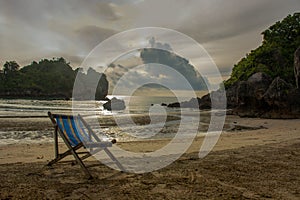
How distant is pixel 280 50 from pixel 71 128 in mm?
37505

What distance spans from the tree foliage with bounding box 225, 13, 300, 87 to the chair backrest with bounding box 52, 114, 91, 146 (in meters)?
34.1

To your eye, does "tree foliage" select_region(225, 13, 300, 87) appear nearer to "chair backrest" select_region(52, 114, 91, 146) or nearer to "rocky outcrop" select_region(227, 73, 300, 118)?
"rocky outcrop" select_region(227, 73, 300, 118)

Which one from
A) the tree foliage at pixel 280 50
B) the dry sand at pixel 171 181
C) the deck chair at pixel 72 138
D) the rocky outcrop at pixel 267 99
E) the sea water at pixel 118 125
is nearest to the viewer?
the dry sand at pixel 171 181

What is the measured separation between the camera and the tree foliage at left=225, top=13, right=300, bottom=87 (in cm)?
3466

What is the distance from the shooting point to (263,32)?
40844 millimetres

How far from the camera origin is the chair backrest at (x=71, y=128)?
175 inches

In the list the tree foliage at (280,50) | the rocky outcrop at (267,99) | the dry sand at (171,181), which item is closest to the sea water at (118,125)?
the rocky outcrop at (267,99)

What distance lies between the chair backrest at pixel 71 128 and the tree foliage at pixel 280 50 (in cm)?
3406

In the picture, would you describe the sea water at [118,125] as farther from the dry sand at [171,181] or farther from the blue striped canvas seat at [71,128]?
the dry sand at [171,181]

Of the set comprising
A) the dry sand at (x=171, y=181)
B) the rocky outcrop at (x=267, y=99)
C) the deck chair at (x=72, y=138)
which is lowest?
the dry sand at (x=171, y=181)

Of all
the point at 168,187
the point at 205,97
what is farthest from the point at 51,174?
the point at 205,97

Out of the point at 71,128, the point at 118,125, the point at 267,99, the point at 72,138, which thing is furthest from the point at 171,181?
the point at 267,99

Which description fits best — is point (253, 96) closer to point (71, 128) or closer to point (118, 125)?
point (118, 125)

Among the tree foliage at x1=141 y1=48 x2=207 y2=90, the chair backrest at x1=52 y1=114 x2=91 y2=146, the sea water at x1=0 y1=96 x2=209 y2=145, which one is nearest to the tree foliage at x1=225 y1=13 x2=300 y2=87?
the sea water at x1=0 y1=96 x2=209 y2=145
